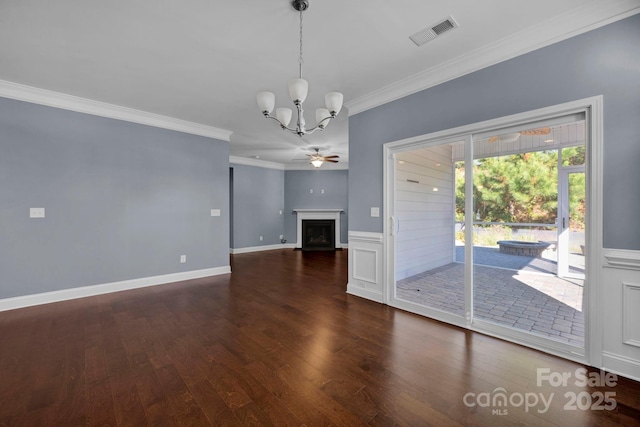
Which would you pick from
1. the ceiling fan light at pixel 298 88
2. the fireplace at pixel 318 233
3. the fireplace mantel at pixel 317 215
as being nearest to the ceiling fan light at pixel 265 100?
the ceiling fan light at pixel 298 88

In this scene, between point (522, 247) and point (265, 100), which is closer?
point (265, 100)

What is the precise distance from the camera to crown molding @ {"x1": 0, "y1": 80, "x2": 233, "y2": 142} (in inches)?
134

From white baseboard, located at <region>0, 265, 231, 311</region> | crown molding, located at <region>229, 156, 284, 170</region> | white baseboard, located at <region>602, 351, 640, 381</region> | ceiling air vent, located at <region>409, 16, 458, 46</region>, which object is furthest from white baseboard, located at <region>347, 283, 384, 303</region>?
crown molding, located at <region>229, 156, 284, 170</region>

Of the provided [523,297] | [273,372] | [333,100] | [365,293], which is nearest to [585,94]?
[333,100]

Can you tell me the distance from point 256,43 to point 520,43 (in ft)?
8.23

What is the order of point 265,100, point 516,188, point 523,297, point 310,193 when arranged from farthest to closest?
1. point 310,193
2. point 523,297
3. point 516,188
4. point 265,100

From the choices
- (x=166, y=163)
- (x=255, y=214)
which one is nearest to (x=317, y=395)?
(x=166, y=163)

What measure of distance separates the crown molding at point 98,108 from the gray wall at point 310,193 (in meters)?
4.06

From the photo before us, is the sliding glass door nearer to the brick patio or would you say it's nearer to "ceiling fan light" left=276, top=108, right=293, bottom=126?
the brick patio

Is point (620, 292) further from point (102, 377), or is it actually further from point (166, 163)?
point (166, 163)

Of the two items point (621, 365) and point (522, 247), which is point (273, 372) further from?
point (522, 247)

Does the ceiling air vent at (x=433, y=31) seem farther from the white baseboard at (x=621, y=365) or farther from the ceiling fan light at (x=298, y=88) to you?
the white baseboard at (x=621, y=365)

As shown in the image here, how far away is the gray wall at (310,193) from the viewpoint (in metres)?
9.15

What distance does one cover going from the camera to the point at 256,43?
2.54 metres
